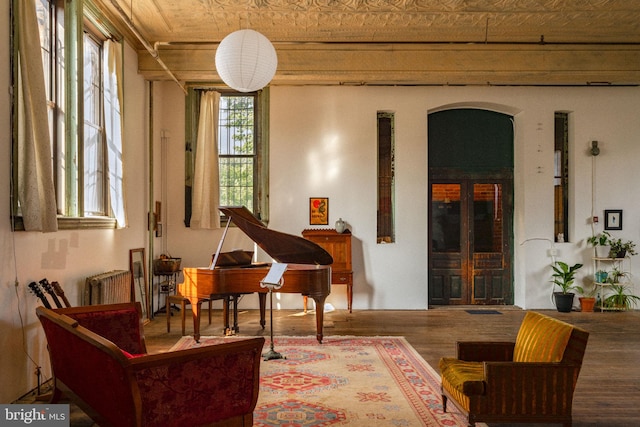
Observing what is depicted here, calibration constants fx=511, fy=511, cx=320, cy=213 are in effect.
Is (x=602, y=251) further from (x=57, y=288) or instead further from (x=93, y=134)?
(x=57, y=288)

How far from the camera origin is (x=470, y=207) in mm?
8930

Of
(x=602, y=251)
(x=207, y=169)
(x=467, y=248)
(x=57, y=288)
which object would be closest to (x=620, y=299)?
(x=602, y=251)

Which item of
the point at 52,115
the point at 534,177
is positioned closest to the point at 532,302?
the point at 534,177

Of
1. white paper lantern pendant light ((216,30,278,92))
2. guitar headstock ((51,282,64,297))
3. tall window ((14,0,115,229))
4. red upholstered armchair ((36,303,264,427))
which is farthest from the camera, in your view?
tall window ((14,0,115,229))

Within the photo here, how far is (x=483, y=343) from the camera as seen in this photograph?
3.81m

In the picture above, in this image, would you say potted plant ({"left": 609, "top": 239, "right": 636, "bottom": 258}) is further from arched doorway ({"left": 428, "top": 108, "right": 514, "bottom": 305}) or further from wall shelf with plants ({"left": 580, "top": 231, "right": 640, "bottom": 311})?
arched doorway ({"left": 428, "top": 108, "right": 514, "bottom": 305})

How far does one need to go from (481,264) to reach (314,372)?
500cm

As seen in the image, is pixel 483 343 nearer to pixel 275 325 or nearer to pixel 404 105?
pixel 275 325

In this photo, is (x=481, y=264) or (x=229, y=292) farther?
(x=481, y=264)

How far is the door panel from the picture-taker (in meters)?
8.88

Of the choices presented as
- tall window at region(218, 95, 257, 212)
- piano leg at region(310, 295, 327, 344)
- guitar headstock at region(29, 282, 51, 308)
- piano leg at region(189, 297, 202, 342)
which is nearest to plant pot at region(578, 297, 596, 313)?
piano leg at region(310, 295, 327, 344)

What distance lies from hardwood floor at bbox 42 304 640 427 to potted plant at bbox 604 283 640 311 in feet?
0.70

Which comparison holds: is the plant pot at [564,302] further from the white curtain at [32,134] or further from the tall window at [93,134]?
the white curtain at [32,134]

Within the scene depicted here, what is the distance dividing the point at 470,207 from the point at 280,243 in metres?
4.94
